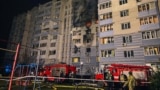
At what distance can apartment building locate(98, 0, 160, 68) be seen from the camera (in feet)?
110

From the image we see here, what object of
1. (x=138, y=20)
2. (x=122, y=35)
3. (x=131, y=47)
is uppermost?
(x=138, y=20)

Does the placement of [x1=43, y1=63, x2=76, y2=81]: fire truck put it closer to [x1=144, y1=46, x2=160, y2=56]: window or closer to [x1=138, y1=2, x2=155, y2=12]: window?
[x1=144, y1=46, x2=160, y2=56]: window

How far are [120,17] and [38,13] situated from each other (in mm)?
55842

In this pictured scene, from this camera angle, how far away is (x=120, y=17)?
39.2 meters

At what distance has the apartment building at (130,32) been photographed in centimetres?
3353

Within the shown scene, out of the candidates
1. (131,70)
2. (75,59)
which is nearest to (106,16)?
(131,70)

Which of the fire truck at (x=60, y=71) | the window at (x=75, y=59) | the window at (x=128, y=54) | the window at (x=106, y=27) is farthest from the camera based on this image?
the window at (x=75, y=59)

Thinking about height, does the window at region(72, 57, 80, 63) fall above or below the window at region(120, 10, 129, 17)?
Result: below

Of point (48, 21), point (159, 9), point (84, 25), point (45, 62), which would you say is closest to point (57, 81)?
point (159, 9)

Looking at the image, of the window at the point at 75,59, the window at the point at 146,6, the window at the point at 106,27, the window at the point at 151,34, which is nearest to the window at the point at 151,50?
the window at the point at 151,34

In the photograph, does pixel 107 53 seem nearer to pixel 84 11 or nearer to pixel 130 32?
pixel 130 32

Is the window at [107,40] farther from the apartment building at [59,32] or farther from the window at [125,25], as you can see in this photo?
the apartment building at [59,32]

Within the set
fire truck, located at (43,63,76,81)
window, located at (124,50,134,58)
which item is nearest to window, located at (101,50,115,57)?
window, located at (124,50,134,58)

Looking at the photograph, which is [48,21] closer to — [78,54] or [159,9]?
[78,54]
